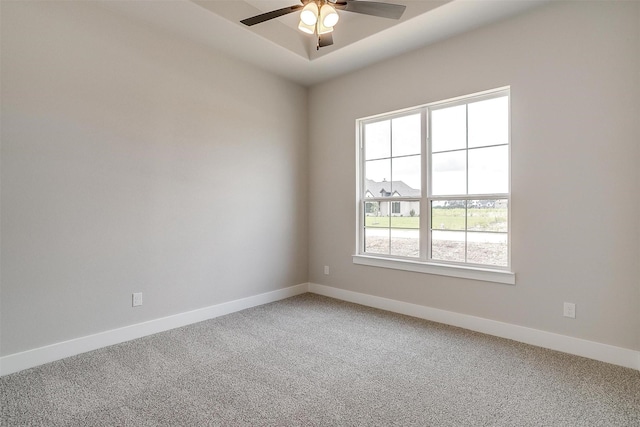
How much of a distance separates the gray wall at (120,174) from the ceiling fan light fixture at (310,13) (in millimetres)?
1654

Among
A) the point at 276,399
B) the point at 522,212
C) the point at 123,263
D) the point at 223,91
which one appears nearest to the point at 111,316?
the point at 123,263

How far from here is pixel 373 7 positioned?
210 cm

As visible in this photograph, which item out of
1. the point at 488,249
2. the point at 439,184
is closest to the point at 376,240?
the point at 439,184

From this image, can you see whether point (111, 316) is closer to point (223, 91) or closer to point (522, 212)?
point (223, 91)

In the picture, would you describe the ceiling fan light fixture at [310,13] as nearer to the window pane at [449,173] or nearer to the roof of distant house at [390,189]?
the window pane at [449,173]

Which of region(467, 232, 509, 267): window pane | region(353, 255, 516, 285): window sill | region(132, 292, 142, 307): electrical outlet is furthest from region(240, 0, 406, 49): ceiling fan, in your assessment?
region(132, 292, 142, 307): electrical outlet

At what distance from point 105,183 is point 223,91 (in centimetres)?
158

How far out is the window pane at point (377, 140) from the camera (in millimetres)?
3844

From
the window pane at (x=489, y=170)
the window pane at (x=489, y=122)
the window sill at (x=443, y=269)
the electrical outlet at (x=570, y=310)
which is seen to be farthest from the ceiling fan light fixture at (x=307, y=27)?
the electrical outlet at (x=570, y=310)

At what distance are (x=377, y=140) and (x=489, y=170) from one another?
1360 millimetres

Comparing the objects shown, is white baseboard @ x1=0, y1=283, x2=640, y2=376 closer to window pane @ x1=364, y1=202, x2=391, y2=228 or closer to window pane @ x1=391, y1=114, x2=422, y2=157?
window pane @ x1=364, y1=202, x2=391, y2=228

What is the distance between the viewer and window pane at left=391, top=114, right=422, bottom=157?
3.57 metres

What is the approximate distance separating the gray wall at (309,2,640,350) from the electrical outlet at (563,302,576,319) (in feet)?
0.11

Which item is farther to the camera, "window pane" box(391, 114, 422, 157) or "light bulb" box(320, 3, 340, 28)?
"window pane" box(391, 114, 422, 157)
